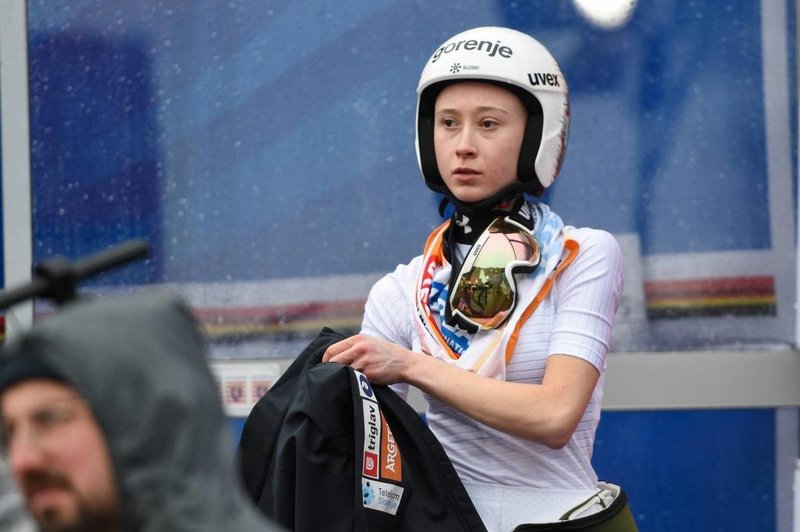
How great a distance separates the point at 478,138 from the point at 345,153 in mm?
1385

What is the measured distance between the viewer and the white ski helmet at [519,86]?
2.37m

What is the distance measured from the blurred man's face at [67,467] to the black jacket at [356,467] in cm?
115

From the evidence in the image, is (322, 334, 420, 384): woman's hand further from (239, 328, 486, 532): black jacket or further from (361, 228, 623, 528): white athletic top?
(361, 228, 623, 528): white athletic top

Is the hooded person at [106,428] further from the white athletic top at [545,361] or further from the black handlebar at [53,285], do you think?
the white athletic top at [545,361]

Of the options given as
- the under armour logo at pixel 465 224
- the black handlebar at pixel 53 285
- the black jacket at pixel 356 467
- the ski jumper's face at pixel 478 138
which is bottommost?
the black jacket at pixel 356 467

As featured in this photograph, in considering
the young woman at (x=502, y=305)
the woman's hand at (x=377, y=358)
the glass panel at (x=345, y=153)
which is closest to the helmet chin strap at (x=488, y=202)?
the young woman at (x=502, y=305)

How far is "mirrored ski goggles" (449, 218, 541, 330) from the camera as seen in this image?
227 cm

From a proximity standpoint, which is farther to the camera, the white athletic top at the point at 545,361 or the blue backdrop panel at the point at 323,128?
the blue backdrop panel at the point at 323,128

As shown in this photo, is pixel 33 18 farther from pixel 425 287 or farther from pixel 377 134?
pixel 425 287

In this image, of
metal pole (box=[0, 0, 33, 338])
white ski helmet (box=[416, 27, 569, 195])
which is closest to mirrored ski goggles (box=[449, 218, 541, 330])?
white ski helmet (box=[416, 27, 569, 195])

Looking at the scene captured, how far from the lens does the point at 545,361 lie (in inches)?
87.2

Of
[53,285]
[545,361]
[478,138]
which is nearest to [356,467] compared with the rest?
[545,361]

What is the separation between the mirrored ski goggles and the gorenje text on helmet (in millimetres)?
312

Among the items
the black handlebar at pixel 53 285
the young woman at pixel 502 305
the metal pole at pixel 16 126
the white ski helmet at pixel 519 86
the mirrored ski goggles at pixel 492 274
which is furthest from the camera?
the metal pole at pixel 16 126
